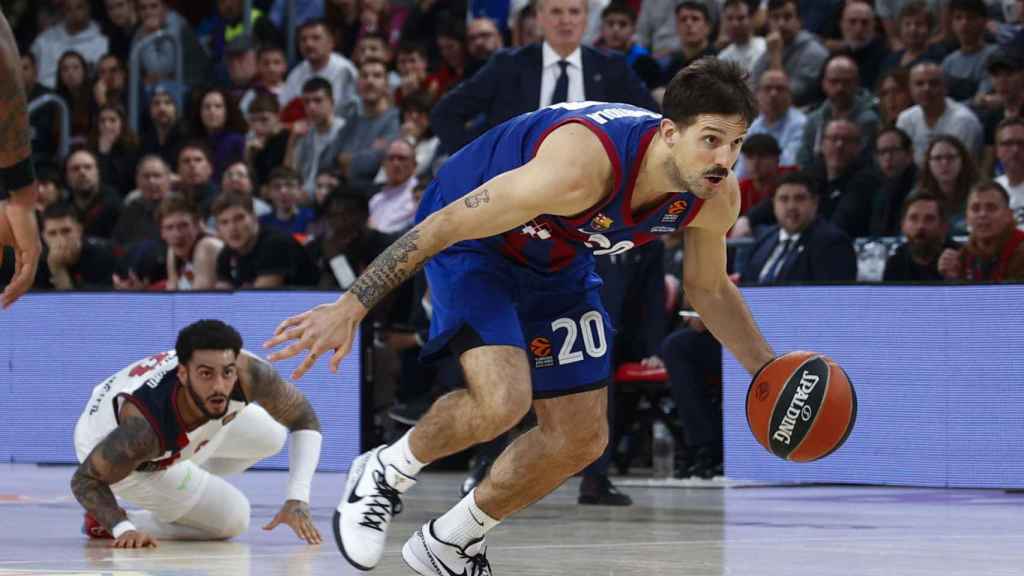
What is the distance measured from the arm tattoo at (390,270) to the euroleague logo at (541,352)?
80 cm

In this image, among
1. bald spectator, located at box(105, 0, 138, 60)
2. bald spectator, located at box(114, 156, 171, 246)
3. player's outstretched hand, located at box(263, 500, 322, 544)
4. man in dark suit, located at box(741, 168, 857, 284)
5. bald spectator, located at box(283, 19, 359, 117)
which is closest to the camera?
player's outstretched hand, located at box(263, 500, 322, 544)

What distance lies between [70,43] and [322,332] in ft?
49.1

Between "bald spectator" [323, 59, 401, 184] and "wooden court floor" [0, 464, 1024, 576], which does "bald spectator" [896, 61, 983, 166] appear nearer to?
"wooden court floor" [0, 464, 1024, 576]

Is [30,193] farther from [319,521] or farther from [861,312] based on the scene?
[861,312]

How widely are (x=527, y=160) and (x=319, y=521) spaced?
10.4ft

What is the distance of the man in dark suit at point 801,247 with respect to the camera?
11.1m

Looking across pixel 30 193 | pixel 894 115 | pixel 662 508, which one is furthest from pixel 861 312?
pixel 30 193

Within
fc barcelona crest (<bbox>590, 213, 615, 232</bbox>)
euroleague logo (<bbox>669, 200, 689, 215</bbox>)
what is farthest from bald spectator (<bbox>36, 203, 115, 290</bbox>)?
euroleague logo (<bbox>669, 200, 689, 215</bbox>)

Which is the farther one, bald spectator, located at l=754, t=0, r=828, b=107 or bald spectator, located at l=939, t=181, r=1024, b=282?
bald spectator, located at l=754, t=0, r=828, b=107

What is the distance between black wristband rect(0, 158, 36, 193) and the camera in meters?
5.80

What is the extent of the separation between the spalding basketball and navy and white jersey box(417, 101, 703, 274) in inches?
24.5

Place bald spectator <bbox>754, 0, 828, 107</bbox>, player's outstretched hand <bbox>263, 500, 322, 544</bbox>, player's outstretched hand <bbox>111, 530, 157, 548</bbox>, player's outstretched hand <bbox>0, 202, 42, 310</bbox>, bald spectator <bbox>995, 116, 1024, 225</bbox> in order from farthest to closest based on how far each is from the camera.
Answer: bald spectator <bbox>754, 0, 828, 107</bbox>
bald spectator <bbox>995, 116, 1024, 225</bbox>
player's outstretched hand <bbox>263, 500, 322, 544</bbox>
player's outstretched hand <bbox>111, 530, 157, 548</bbox>
player's outstretched hand <bbox>0, 202, 42, 310</bbox>

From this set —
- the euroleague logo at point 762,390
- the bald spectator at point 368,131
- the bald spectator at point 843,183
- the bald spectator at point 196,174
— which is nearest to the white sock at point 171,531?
the euroleague logo at point 762,390

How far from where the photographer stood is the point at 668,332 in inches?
480
